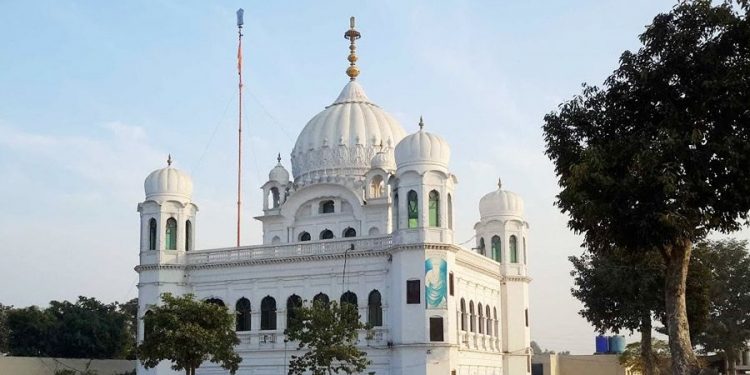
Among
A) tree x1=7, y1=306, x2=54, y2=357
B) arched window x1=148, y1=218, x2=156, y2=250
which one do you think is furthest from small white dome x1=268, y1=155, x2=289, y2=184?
tree x1=7, y1=306, x2=54, y2=357

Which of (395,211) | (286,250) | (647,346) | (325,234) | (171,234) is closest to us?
(395,211)

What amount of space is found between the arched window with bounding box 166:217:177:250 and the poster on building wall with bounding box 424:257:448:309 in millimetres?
12517

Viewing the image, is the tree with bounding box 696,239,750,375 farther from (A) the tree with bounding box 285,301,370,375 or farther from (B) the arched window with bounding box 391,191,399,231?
(A) the tree with bounding box 285,301,370,375

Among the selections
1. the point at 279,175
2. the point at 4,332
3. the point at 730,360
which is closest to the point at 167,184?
the point at 279,175

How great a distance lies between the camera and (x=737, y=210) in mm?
23188

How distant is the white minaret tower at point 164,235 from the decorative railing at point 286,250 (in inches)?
32.2

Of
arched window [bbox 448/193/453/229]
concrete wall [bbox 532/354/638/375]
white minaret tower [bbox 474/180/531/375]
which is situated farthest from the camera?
concrete wall [bbox 532/354/638/375]

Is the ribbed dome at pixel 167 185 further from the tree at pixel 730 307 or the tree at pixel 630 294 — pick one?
the tree at pixel 730 307

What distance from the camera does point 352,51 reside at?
52125 mm

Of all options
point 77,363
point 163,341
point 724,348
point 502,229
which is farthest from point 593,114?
point 77,363

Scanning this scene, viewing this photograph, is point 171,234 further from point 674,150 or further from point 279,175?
point 674,150

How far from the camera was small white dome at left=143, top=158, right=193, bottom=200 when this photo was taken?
45094 millimetres

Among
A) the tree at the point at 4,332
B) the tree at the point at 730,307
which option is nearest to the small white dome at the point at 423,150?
the tree at the point at 730,307

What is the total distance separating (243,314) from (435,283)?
Result: 934 cm
